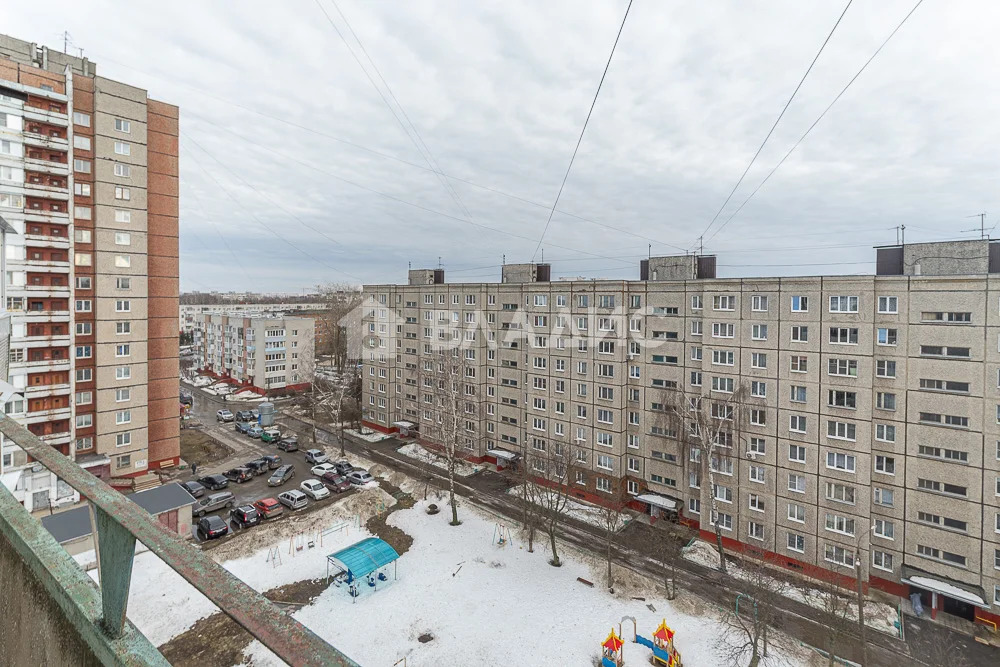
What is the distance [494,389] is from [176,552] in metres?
33.3

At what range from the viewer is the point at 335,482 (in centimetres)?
2958

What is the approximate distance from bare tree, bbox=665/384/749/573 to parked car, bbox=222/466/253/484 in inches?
1070

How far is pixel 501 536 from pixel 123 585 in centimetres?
2371

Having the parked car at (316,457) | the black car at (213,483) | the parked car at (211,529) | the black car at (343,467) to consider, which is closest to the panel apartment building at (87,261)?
Result: the black car at (213,483)

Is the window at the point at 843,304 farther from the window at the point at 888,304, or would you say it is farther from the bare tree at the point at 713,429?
the bare tree at the point at 713,429

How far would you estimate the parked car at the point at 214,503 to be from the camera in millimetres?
25625

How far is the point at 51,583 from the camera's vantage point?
1.68 metres

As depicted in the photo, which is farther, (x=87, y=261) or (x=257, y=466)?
(x=257, y=466)

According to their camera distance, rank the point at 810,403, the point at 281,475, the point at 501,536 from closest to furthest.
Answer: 1. the point at 810,403
2. the point at 501,536
3. the point at 281,475

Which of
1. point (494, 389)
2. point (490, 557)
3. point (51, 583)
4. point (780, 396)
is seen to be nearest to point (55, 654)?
point (51, 583)

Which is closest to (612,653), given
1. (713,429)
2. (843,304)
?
(713,429)

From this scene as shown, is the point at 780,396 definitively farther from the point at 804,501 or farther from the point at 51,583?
the point at 51,583

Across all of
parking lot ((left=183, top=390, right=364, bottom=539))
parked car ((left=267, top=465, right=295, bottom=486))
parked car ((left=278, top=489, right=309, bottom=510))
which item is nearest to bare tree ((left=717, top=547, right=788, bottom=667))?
parking lot ((left=183, top=390, right=364, bottom=539))

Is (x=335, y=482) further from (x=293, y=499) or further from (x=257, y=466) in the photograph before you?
(x=257, y=466)
